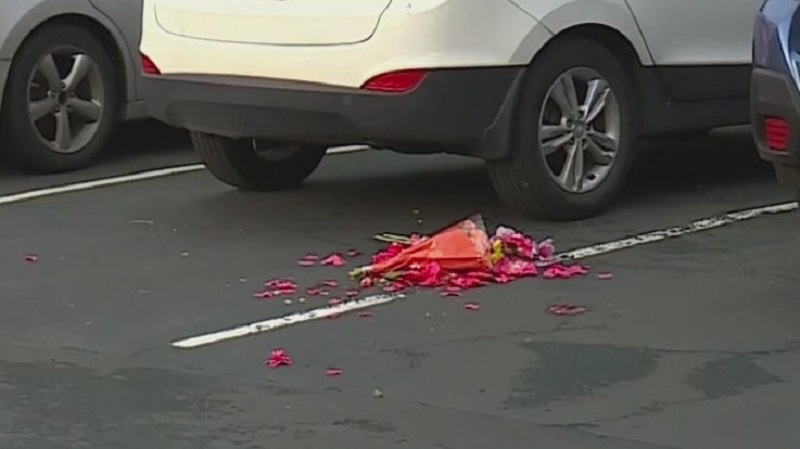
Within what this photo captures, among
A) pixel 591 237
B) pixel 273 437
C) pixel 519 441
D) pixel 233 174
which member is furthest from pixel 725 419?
pixel 233 174

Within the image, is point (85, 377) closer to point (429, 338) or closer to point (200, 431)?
point (200, 431)

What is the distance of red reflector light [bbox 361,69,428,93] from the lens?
304 inches

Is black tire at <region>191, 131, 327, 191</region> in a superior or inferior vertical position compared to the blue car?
inferior

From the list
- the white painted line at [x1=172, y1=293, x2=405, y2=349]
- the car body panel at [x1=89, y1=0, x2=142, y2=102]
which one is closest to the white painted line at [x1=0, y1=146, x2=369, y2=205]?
the car body panel at [x1=89, y1=0, x2=142, y2=102]

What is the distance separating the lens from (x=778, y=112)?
652cm

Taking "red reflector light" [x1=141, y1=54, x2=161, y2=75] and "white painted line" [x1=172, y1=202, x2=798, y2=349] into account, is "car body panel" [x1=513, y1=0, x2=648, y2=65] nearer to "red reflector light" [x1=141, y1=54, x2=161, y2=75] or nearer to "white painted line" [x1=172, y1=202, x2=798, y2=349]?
"white painted line" [x1=172, y1=202, x2=798, y2=349]

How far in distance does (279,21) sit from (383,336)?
1992mm

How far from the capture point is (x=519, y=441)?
5.17 m

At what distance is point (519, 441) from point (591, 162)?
339 centimetres

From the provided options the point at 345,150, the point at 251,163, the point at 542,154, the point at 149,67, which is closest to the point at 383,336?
the point at 542,154

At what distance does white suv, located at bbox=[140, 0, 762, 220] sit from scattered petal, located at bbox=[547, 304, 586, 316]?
4.23ft

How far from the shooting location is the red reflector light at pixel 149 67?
8414 millimetres

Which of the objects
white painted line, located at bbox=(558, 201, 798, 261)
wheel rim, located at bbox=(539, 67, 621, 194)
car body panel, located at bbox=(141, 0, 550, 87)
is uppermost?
car body panel, located at bbox=(141, 0, 550, 87)

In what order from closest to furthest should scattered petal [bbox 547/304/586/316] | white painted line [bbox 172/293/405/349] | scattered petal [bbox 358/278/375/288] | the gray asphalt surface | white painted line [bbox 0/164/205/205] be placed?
the gray asphalt surface
white painted line [bbox 172/293/405/349]
scattered petal [bbox 547/304/586/316]
scattered petal [bbox 358/278/375/288]
white painted line [bbox 0/164/205/205]
